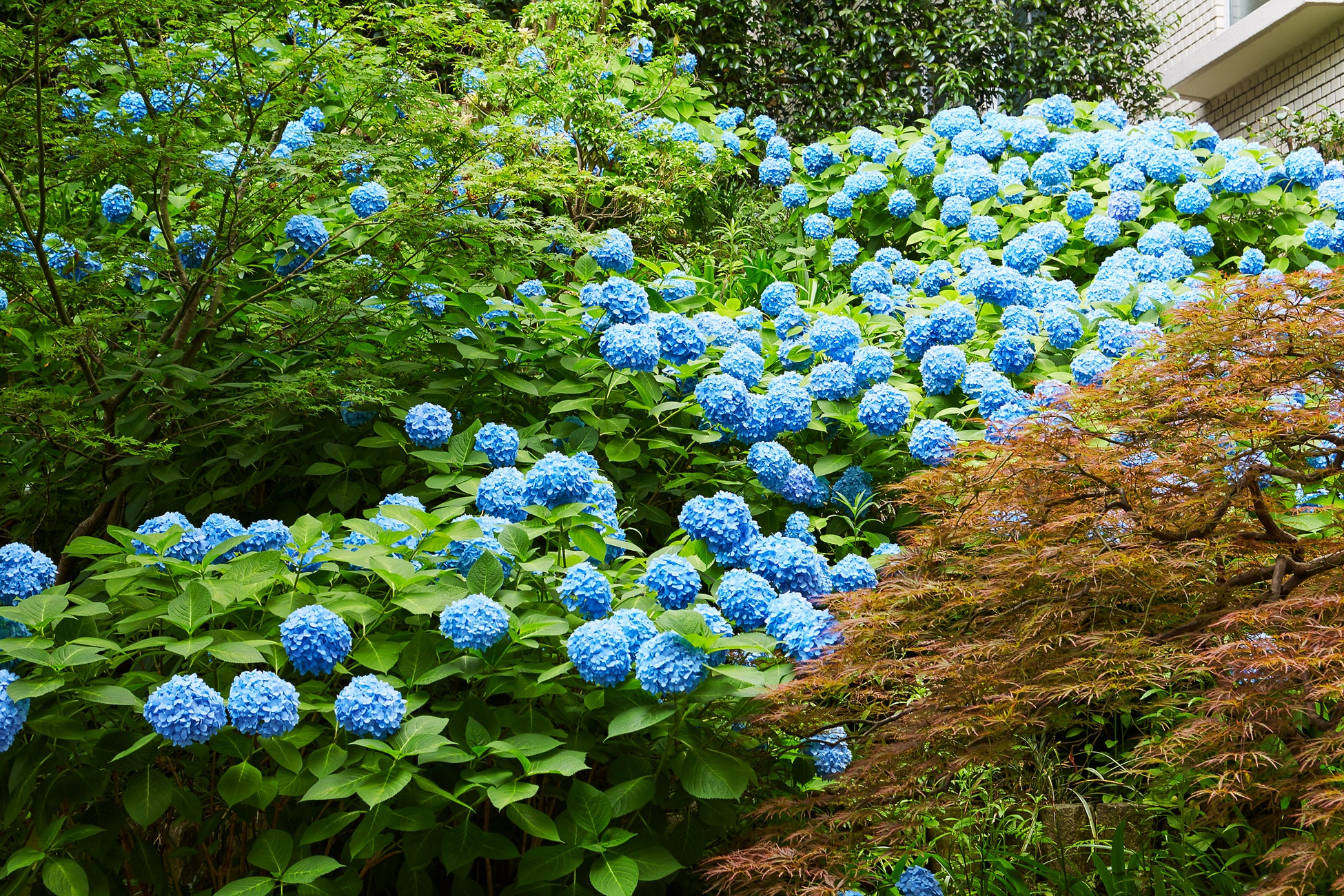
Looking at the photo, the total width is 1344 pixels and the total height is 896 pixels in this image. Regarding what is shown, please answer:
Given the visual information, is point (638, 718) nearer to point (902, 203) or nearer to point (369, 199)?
point (369, 199)

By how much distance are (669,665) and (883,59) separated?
778 centimetres

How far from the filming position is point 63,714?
2.00 metres

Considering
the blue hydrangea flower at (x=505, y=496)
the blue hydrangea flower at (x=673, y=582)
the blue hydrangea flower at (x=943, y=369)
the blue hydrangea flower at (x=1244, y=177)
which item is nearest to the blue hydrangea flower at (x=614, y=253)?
the blue hydrangea flower at (x=943, y=369)

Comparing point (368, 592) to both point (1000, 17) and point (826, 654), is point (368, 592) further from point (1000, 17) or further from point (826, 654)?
point (1000, 17)

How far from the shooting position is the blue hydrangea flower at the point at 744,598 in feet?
7.75

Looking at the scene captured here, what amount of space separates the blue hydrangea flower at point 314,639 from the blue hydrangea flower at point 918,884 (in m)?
1.25

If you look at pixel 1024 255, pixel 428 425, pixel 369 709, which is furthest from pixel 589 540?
pixel 1024 255

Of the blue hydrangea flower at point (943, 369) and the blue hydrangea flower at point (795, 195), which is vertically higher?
the blue hydrangea flower at point (795, 195)

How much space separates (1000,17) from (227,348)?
753 centimetres

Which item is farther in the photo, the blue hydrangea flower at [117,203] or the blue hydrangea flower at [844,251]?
the blue hydrangea flower at [844,251]

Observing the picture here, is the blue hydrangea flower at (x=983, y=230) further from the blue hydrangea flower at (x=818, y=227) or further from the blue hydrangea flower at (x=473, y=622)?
the blue hydrangea flower at (x=473, y=622)

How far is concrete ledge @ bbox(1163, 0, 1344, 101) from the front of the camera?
10.5 m

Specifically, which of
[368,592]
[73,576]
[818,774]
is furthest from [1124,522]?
[73,576]

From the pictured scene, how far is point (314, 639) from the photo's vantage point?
1983 mm
